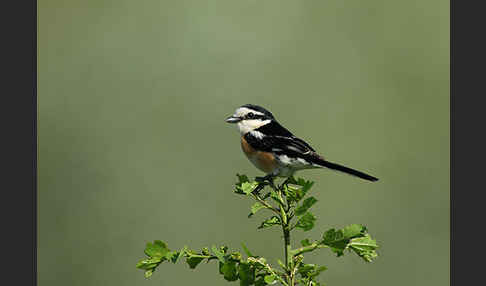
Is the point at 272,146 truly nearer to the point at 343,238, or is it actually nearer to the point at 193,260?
the point at 193,260

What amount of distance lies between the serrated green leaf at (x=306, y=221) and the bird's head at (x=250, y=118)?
7.21 ft

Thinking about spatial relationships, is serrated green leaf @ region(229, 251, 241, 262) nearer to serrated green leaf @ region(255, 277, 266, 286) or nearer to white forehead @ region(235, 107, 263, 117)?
serrated green leaf @ region(255, 277, 266, 286)

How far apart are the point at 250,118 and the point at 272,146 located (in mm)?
396

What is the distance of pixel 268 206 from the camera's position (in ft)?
8.80

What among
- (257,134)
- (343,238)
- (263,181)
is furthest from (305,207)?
(257,134)

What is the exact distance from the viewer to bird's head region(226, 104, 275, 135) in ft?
15.3

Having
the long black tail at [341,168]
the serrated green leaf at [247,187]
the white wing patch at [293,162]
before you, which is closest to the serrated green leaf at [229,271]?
the serrated green leaf at [247,187]

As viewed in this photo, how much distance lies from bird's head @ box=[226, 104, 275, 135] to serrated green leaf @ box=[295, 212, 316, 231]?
2198 mm

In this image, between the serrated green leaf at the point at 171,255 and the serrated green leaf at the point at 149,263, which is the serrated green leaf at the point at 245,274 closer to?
the serrated green leaf at the point at 171,255

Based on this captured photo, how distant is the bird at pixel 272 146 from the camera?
169 inches

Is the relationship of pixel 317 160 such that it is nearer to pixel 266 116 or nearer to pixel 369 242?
pixel 266 116

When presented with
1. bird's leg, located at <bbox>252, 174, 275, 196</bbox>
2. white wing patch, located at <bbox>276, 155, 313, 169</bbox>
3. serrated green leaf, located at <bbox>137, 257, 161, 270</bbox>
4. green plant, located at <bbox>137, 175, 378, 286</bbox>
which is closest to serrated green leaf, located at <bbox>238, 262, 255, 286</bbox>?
green plant, located at <bbox>137, 175, 378, 286</bbox>

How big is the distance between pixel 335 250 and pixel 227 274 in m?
0.55

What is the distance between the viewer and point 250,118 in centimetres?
473
